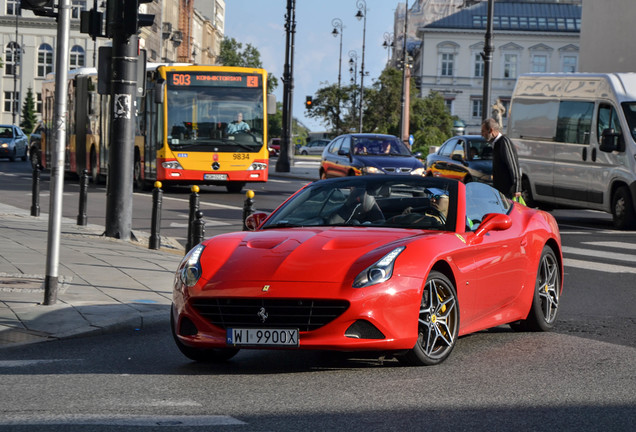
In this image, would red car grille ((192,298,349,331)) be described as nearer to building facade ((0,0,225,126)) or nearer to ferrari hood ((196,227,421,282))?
ferrari hood ((196,227,421,282))

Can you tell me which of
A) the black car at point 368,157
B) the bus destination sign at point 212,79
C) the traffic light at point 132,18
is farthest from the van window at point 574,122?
the traffic light at point 132,18

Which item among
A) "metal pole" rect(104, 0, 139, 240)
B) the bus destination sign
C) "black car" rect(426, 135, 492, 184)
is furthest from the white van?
"metal pole" rect(104, 0, 139, 240)

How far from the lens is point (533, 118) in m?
23.4

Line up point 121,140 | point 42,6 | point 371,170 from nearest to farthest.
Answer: point 42,6 < point 121,140 < point 371,170

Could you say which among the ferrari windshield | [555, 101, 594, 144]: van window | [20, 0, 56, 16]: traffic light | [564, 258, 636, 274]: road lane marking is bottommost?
[564, 258, 636, 274]: road lane marking

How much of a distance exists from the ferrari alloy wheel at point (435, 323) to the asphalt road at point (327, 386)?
3.8 inches

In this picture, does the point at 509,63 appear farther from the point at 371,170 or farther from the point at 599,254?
the point at 599,254

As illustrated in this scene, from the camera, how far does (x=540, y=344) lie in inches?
326

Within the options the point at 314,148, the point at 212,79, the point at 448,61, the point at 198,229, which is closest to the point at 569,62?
the point at 448,61

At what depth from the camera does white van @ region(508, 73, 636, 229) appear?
66.4ft

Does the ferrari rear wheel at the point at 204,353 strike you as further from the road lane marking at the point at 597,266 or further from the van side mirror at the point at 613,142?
the van side mirror at the point at 613,142

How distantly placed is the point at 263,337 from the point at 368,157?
1994 cm

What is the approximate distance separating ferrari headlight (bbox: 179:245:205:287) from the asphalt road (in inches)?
22.0

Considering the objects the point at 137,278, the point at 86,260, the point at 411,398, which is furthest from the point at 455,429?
the point at 86,260
